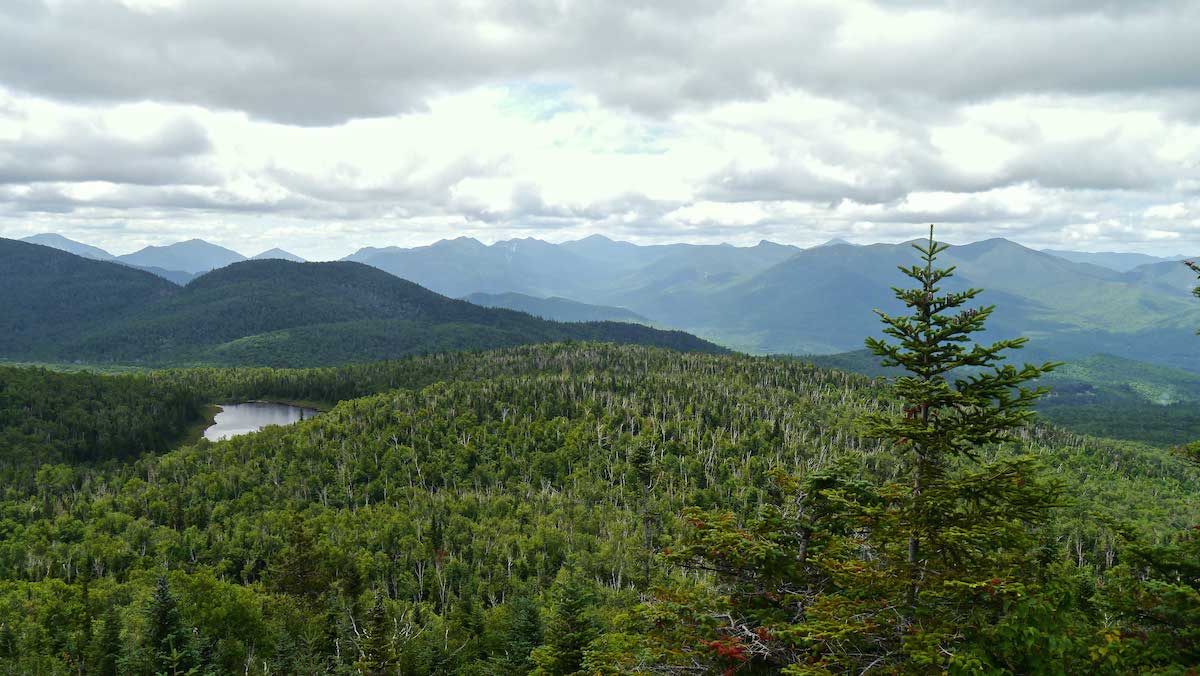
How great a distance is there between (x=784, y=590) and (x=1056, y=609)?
9712mm

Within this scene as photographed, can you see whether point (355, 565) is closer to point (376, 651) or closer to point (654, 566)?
point (654, 566)

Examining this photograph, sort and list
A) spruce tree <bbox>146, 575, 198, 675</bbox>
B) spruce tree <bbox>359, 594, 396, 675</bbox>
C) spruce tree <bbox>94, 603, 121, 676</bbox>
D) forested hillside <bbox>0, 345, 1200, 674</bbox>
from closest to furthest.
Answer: spruce tree <bbox>359, 594, 396, 675</bbox> < spruce tree <bbox>146, 575, 198, 675</bbox> < forested hillside <bbox>0, 345, 1200, 674</bbox> < spruce tree <bbox>94, 603, 121, 676</bbox>

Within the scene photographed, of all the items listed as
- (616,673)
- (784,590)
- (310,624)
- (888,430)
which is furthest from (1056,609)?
(310,624)

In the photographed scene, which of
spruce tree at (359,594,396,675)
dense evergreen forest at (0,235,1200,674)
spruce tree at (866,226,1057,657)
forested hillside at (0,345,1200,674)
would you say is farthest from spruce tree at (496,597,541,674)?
spruce tree at (866,226,1057,657)

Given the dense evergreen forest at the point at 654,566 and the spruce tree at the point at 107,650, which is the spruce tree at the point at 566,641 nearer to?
the dense evergreen forest at the point at 654,566

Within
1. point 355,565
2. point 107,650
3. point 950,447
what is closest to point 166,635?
point 107,650

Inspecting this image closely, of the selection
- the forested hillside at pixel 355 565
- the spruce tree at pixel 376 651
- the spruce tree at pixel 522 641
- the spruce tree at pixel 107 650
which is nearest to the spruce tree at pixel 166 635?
the forested hillside at pixel 355 565

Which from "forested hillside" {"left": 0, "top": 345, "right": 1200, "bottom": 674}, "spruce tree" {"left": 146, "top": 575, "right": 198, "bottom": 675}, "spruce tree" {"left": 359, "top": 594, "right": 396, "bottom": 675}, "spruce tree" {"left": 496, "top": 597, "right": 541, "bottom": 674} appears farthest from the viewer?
"forested hillside" {"left": 0, "top": 345, "right": 1200, "bottom": 674}

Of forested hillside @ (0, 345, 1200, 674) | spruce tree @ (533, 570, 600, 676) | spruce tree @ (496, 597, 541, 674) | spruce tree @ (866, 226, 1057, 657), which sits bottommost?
forested hillside @ (0, 345, 1200, 674)

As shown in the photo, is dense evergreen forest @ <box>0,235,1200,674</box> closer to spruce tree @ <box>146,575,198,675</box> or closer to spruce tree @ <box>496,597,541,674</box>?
spruce tree @ <box>146,575,198,675</box>

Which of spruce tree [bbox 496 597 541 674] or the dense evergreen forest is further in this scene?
spruce tree [bbox 496 597 541 674]

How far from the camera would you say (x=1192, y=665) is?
18500 mm

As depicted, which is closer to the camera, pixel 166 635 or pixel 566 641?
pixel 566 641

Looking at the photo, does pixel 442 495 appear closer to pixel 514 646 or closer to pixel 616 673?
pixel 514 646
